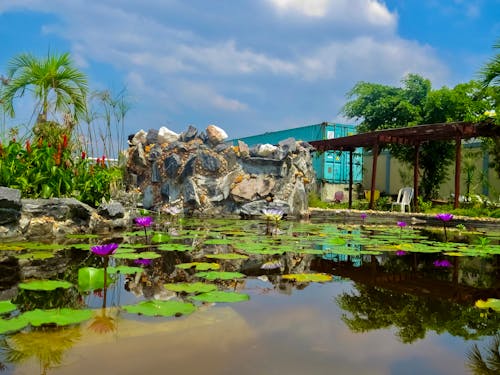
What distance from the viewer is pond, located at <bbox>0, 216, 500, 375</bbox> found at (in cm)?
126

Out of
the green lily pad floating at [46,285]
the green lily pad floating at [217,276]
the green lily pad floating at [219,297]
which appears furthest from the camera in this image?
the green lily pad floating at [217,276]

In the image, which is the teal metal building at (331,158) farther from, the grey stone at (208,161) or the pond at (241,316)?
the pond at (241,316)

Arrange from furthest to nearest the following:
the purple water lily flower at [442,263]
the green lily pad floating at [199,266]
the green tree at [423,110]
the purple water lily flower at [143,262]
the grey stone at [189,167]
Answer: the green tree at [423,110] → the grey stone at [189,167] → the purple water lily flower at [442,263] → the purple water lily flower at [143,262] → the green lily pad floating at [199,266]

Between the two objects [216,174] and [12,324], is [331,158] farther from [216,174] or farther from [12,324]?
[12,324]

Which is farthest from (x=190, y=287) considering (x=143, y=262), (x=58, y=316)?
(x=143, y=262)

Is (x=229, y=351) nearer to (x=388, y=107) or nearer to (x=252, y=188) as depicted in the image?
(x=252, y=188)

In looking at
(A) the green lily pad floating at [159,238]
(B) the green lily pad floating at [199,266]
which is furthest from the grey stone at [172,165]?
(B) the green lily pad floating at [199,266]

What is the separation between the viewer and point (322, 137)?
15.3m

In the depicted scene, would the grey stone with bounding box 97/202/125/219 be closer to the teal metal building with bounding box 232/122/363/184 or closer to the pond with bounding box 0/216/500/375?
the pond with bounding box 0/216/500/375

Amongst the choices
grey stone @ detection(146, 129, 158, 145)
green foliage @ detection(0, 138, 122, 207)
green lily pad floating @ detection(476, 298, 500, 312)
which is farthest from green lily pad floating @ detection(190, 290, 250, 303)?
grey stone @ detection(146, 129, 158, 145)

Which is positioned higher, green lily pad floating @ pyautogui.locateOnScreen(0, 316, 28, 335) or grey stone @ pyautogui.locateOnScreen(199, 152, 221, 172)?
grey stone @ pyautogui.locateOnScreen(199, 152, 221, 172)

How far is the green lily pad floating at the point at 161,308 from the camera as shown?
164 centimetres

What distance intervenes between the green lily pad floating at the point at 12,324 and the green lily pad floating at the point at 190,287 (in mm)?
738

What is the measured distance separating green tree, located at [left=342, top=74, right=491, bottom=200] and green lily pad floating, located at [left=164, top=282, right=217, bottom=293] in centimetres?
1275
